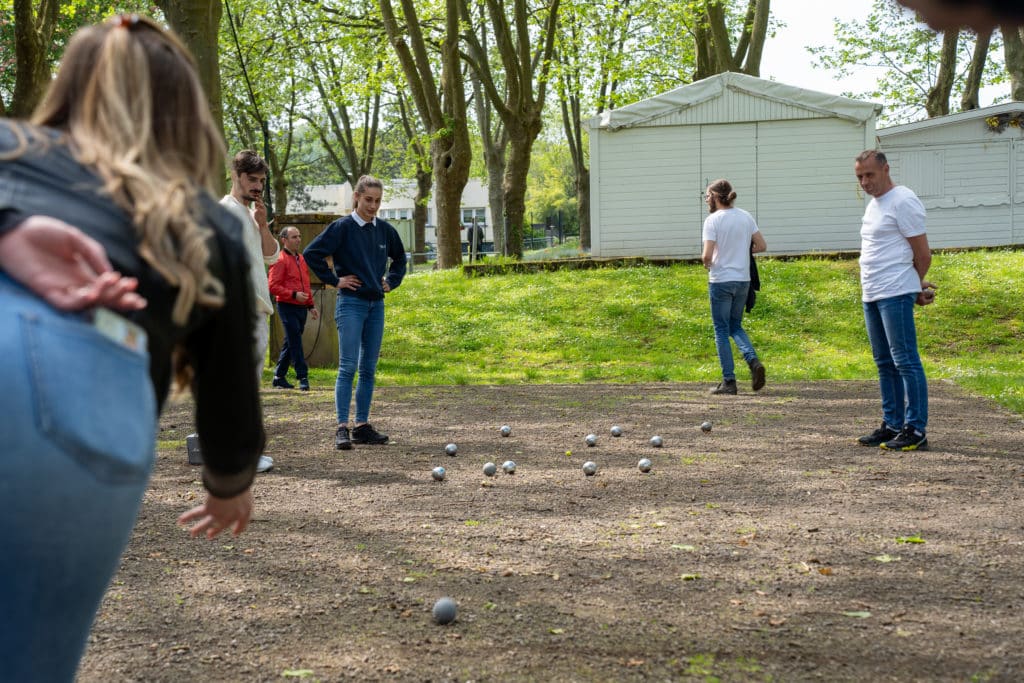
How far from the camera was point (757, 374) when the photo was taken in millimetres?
11406

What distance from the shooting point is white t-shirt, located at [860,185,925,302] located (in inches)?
298

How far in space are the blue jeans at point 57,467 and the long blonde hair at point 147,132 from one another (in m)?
0.18

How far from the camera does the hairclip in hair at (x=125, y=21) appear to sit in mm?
1912

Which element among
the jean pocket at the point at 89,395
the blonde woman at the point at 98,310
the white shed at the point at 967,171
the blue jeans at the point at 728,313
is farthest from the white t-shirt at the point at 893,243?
the white shed at the point at 967,171

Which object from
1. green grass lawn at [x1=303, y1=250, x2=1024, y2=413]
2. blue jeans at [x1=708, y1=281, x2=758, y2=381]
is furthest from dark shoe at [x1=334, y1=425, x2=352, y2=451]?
green grass lawn at [x1=303, y1=250, x2=1024, y2=413]

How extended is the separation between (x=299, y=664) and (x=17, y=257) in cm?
257

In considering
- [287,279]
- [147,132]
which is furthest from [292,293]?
[147,132]

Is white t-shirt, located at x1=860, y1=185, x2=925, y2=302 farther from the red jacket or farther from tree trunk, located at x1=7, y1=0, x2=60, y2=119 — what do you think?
tree trunk, located at x1=7, y1=0, x2=60, y2=119

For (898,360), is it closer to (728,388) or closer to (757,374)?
(757,374)

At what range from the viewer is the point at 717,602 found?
4.46 meters

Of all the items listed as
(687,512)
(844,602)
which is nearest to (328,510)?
(687,512)

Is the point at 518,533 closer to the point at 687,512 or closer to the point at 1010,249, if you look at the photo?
the point at 687,512

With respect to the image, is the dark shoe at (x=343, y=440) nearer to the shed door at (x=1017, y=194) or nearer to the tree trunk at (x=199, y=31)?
the tree trunk at (x=199, y=31)

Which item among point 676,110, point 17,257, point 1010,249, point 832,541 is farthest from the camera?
point 676,110
